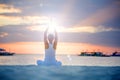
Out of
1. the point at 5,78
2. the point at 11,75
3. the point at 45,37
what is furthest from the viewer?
the point at 45,37

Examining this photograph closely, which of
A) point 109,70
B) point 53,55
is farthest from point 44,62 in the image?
point 109,70

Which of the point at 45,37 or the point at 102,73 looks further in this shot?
the point at 45,37

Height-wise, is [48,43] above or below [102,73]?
above

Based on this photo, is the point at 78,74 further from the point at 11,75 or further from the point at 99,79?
the point at 11,75

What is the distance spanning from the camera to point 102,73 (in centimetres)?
2628

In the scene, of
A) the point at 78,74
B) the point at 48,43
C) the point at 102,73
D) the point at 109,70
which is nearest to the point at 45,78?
the point at 78,74

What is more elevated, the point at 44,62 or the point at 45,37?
the point at 45,37

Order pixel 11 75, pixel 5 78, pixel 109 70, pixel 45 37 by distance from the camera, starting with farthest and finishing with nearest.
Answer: pixel 45 37, pixel 109 70, pixel 11 75, pixel 5 78

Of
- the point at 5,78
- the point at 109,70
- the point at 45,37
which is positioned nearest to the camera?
the point at 5,78

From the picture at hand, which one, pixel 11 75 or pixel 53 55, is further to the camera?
pixel 53 55

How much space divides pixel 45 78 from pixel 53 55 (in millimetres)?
13801

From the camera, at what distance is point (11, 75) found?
81.3ft

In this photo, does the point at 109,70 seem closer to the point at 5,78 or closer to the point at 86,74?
the point at 86,74

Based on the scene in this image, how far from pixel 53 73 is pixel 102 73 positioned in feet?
12.3
